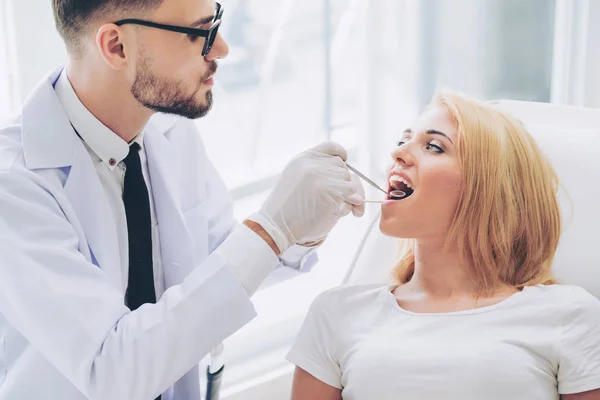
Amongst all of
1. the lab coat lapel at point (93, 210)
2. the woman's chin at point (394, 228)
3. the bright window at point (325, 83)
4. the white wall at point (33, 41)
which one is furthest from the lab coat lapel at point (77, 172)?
the bright window at point (325, 83)

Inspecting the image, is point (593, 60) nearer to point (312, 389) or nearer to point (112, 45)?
point (312, 389)

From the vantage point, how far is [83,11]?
1.64m

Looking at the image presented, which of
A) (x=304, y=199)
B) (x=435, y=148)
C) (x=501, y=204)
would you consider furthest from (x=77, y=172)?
(x=501, y=204)

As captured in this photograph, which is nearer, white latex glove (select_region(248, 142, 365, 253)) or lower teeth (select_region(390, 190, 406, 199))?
white latex glove (select_region(248, 142, 365, 253))

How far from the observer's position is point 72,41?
66.5 inches

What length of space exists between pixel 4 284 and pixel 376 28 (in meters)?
1.45

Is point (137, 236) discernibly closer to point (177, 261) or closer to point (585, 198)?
point (177, 261)

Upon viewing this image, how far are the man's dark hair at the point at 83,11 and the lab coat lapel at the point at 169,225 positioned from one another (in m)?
0.31

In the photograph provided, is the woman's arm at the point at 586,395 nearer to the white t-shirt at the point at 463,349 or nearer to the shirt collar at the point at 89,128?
the white t-shirt at the point at 463,349

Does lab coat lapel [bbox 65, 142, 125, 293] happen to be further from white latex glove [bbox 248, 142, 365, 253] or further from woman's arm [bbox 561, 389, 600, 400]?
woman's arm [bbox 561, 389, 600, 400]

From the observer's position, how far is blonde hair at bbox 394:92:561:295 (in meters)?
1.74

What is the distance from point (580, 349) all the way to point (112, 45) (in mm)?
1038

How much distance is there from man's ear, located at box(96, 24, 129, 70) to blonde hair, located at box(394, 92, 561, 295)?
Result: 2.19ft

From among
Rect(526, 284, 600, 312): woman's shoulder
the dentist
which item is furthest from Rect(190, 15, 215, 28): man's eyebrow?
Rect(526, 284, 600, 312): woman's shoulder
